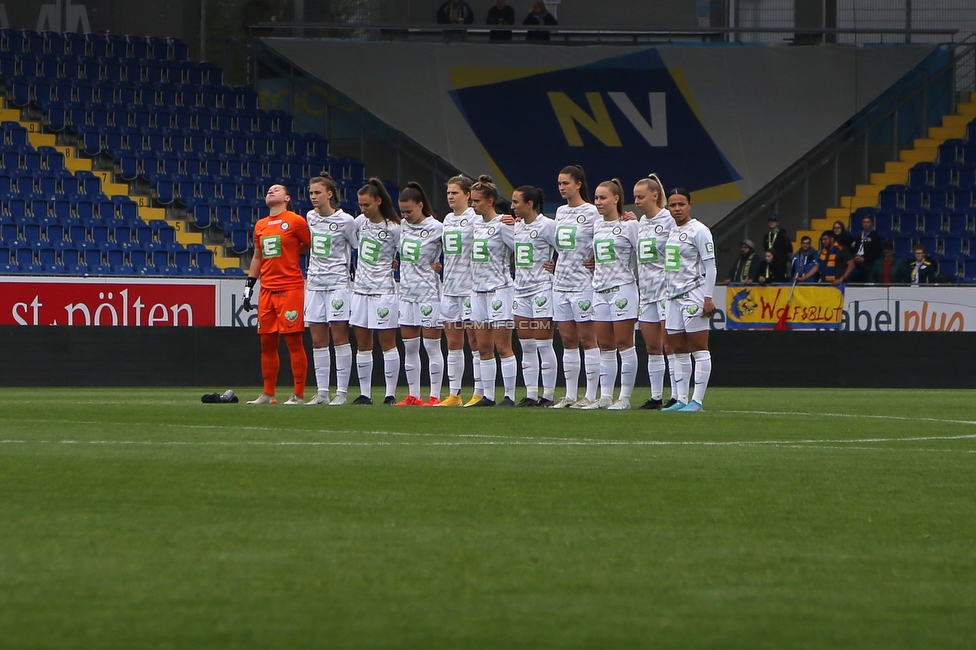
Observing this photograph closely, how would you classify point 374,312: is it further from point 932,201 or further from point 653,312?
point 932,201

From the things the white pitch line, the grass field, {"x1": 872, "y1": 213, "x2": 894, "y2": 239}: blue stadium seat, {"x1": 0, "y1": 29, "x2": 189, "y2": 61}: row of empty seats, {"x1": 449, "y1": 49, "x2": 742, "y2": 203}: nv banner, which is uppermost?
{"x1": 0, "y1": 29, "x2": 189, "y2": 61}: row of empty seats

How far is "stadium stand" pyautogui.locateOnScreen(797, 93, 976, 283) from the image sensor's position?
26062 millimetres

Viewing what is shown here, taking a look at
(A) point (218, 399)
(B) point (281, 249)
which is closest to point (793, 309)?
(B) point (281, 249)

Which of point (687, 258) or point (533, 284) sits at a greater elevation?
point (687, 258)

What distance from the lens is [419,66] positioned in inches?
1114

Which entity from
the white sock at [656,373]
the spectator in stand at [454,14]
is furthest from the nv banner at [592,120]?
the white sock at [656,373]

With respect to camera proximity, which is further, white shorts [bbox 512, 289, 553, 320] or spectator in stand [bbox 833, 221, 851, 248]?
spectator in stand [bbox 833, 221, 851, 248]

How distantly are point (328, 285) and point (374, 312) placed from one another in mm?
511

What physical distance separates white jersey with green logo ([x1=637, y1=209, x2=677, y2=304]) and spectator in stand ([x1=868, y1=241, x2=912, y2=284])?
11.7 meters

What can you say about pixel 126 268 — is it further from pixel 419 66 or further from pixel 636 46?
pixel 636 46

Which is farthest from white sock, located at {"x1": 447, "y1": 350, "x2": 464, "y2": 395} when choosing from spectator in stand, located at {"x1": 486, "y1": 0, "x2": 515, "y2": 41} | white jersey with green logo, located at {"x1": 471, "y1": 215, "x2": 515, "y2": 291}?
spectator in stand, located at {"x1": 486, "y1": 0, "x2": 515, "y2": 41}

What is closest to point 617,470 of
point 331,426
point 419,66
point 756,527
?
point 756,527

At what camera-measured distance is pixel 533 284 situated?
12969 millimetres

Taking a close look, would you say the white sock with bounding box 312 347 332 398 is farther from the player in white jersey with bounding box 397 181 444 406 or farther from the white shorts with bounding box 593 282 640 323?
the white shorts with bounding box 593 282 640 323
